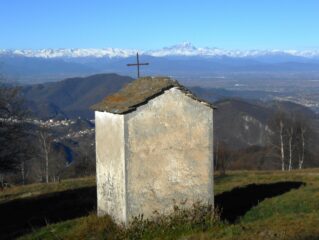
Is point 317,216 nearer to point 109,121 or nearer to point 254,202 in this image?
point 254,202

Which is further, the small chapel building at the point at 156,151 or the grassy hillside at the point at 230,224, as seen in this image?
the small chapel building at the point at 156,151

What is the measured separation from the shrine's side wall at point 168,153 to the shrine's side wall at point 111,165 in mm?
193

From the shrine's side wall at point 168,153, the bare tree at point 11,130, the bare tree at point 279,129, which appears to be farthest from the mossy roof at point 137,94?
the bare tree at point 279,129

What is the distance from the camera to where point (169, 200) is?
38.8ft

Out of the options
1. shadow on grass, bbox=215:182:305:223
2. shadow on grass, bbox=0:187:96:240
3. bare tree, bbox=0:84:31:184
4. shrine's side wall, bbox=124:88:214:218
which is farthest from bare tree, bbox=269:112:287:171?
shrine's side wall, bbox=124:88:214:218

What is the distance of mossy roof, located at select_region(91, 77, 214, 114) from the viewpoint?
460 inches

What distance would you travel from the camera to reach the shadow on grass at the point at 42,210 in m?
14.2

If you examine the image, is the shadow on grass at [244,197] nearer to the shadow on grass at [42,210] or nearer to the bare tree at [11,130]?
the shadow on grass at [42,210]

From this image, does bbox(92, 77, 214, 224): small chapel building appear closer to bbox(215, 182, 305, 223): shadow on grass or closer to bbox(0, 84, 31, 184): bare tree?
bbox(215, 182, 305, 223): shadow on grass

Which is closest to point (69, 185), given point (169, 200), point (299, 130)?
point (169, 200)

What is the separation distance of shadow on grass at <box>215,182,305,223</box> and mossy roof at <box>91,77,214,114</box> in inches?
124

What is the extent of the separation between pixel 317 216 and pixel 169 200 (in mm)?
3187

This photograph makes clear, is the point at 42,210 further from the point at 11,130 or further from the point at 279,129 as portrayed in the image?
the point at 279,129

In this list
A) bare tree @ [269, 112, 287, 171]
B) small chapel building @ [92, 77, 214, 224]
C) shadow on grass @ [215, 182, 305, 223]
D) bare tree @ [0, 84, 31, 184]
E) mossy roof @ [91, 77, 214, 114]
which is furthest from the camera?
bare tree @ [269, 112, 287, 171]
